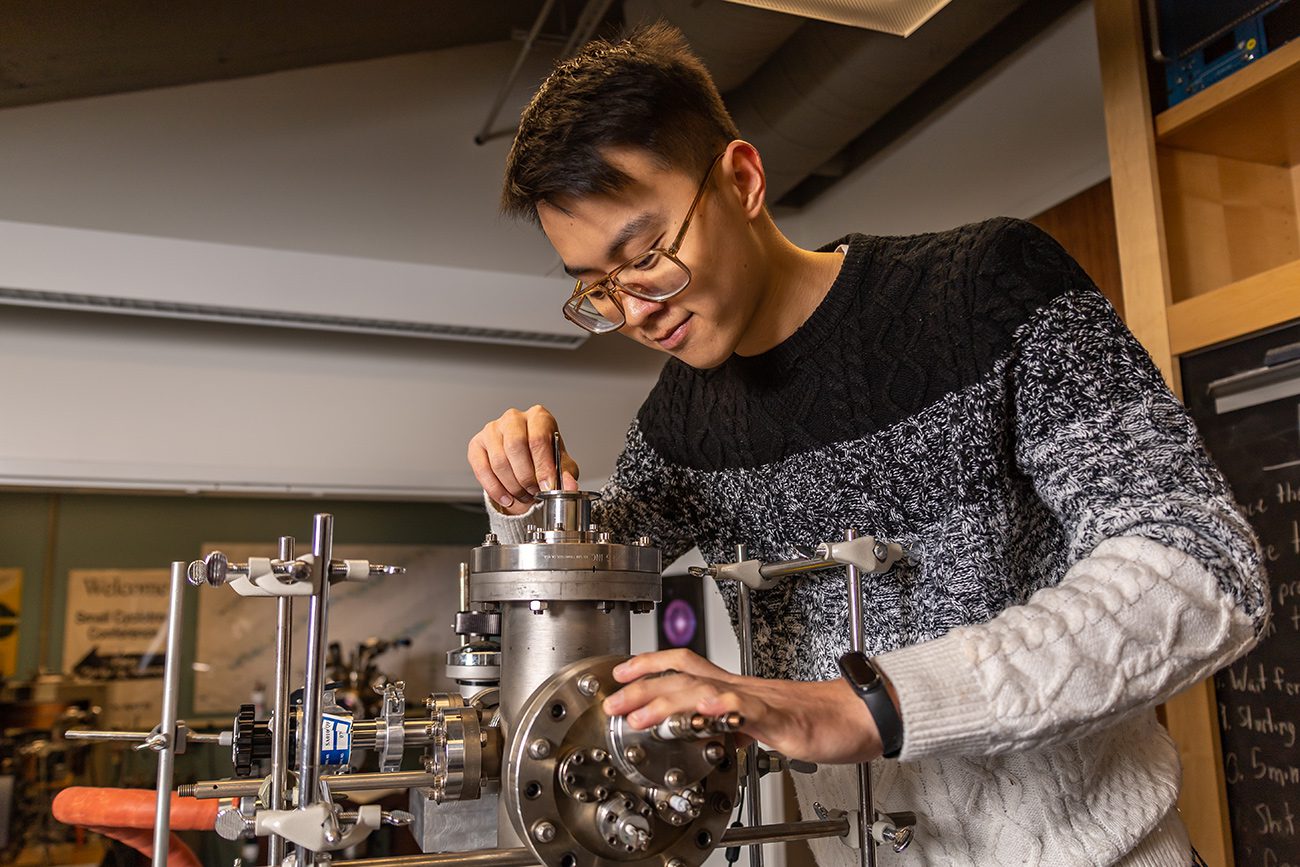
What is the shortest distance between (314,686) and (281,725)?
0.17 feet

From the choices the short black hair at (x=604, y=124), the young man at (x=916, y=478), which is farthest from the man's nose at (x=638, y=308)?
the short black hair at (x=604, y=124)

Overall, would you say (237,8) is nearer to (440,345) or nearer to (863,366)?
(440,345)

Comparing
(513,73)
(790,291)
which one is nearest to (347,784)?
(790,291)

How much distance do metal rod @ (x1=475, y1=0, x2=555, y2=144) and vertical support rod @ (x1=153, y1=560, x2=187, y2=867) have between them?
2.15m

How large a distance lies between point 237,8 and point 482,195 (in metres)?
1.32

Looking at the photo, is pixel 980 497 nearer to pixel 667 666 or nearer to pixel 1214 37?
pixel 667 666

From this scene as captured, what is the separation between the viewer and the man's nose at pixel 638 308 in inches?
36.2

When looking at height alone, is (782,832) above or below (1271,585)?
below

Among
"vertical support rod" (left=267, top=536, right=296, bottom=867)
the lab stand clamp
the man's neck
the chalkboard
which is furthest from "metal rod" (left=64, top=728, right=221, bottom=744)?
the chalkboard

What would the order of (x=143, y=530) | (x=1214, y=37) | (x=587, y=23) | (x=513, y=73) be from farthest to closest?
(x=143, y=530) < (x=513, y=73) < (x=587, y=23) < (x=1214, y=37)

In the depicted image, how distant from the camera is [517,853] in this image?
0.68 metres

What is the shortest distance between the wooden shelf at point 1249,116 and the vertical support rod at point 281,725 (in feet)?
5.94

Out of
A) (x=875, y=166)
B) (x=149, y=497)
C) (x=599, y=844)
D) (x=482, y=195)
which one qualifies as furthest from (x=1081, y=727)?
(x=149, y=497)

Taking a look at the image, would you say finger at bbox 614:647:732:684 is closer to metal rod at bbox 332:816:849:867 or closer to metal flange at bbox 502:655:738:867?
metal flange at bbox 502:655:738:867
